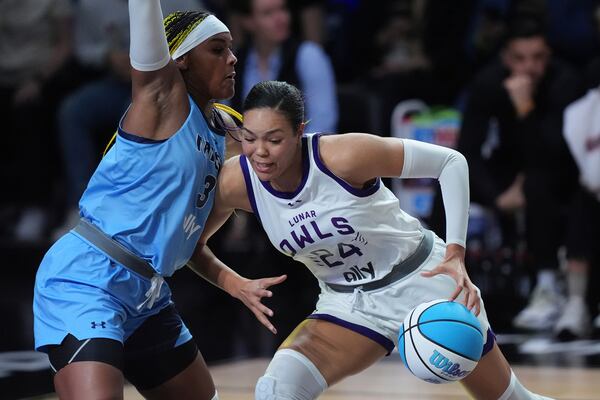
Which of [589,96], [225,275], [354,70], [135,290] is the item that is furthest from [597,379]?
[354,70]

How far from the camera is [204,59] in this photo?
4156 millimetres

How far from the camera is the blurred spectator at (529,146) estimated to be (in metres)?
7.84

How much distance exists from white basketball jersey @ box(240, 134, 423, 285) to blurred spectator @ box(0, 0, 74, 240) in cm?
583

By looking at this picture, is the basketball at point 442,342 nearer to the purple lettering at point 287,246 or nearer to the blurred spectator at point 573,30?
the purple lettering at point 287,246

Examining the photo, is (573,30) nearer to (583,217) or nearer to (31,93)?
(583,217)

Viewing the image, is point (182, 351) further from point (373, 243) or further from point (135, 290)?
point (373, 243)

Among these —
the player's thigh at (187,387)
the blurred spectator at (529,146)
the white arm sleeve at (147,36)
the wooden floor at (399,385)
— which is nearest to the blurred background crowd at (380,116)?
the blurred spectator at (529,146)

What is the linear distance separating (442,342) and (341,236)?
0.49m

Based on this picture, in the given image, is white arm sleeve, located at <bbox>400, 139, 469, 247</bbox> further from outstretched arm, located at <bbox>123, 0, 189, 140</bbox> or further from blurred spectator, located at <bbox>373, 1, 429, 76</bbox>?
blurred spectator, located at <bbox>373, 1, 429, 76</bbox>

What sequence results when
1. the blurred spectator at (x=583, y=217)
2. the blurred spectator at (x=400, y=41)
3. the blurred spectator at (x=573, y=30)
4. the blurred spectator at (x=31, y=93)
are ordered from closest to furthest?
the blurred spectator at (x=583, y=217)
the blurred spectator at (x=573, y=30)
the blurred spectator at (x=400, y=41)
the blurred spectator at (x=31, y=93)

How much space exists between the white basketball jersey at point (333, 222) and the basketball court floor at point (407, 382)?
1.61 meters

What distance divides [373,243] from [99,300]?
3.10ft

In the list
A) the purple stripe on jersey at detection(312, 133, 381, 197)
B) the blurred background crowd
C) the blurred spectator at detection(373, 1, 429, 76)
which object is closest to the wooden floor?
the blurred background crowd

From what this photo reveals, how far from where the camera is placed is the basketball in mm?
4035
